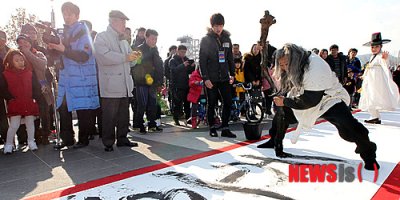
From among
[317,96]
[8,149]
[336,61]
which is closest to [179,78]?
[8,149]

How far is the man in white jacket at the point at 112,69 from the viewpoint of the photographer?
11.7ft

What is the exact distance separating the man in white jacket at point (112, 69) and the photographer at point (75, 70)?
0.17 metres

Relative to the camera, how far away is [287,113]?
310 centimetres

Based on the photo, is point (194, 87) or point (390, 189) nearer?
point (390, 189)

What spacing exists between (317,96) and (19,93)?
142 inches

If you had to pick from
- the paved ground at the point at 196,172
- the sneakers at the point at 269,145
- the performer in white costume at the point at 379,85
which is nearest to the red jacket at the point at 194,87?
the paved ground at the point at 196,172

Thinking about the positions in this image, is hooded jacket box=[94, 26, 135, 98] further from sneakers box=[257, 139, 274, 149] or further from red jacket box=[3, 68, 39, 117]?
sneakers box=[257, 139, 274, 149]

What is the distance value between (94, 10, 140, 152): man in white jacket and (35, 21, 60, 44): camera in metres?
0.45

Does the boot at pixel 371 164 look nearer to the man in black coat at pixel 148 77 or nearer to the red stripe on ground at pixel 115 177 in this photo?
the red stripe on ground at pixel 115 177

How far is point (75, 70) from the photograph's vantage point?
3.63 m

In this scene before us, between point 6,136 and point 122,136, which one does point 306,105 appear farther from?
point 6,136

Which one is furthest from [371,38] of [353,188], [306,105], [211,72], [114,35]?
[114,35]

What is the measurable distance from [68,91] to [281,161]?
2686 millimetres

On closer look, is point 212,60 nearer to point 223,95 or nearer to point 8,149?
point 223,95
